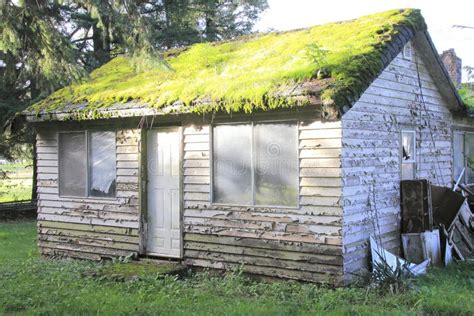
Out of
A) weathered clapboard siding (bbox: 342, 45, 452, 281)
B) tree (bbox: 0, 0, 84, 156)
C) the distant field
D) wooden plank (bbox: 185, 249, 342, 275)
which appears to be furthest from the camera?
the distant field

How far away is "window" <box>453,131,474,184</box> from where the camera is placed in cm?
1239

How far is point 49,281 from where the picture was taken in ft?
26.5

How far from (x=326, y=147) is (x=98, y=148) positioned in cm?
484

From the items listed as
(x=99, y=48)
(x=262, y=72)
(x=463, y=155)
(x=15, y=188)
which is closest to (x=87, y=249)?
(x=262, y=72)

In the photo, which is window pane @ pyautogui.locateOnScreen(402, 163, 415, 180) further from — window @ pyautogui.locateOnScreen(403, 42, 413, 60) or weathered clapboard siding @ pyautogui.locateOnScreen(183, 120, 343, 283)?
weathered clapboard siding @ pyautogui.locateOnScreen(183, 120, 343, 283)

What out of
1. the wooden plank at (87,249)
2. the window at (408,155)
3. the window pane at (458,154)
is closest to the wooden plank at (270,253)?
the wooden plank at (87,249)

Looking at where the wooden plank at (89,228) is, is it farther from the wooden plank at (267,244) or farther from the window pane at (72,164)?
the wooden plank at (267,244)

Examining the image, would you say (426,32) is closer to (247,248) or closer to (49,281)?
(247,248)

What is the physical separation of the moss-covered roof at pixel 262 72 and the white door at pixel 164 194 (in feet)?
2.74

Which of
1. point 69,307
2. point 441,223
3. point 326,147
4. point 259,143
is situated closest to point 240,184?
point 259,143

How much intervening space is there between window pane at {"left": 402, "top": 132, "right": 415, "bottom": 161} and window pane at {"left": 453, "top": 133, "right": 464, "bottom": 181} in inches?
115

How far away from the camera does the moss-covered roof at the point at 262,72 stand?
297 inches

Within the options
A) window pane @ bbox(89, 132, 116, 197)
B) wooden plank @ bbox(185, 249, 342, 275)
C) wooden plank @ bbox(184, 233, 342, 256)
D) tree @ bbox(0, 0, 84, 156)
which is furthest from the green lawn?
tree @ bbox(0, 0, 84, 156)

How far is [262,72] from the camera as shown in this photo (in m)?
8.55
